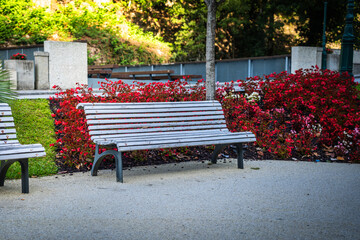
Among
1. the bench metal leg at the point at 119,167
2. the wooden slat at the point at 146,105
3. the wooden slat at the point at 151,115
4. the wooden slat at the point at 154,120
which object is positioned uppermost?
the wooden slat at the point at 146,105

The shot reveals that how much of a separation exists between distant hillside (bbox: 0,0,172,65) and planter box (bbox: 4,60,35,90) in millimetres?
11713

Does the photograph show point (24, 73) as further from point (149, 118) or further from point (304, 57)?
point (304, 57)

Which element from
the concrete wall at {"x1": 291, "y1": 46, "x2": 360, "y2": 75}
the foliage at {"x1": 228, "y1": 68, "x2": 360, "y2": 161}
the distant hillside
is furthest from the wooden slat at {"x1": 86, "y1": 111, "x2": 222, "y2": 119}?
the distant hillside

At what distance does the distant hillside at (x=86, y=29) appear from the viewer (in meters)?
21.9

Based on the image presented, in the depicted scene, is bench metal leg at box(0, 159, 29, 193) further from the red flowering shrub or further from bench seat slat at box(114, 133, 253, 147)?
the red flowering shrub

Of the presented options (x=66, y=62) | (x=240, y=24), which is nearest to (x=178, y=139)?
(x=66, y=62)

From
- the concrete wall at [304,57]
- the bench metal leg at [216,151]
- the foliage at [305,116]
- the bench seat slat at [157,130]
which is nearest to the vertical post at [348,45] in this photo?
the foliage at [305,116]

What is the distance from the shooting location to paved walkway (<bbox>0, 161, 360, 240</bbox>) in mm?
3488

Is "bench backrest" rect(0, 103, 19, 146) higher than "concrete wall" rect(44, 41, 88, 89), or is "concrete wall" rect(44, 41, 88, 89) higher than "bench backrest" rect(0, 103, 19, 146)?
"concrete wall" rect(44, 41, 88, 89)

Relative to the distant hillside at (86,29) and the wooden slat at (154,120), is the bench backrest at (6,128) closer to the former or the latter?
the wooden slat at (154,120)

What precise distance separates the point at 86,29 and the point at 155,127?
20.9 metres

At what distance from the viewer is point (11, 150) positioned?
4387mm

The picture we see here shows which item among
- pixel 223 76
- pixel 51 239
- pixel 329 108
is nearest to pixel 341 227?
pixel 51 239

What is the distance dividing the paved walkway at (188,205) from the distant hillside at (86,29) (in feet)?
58.3
